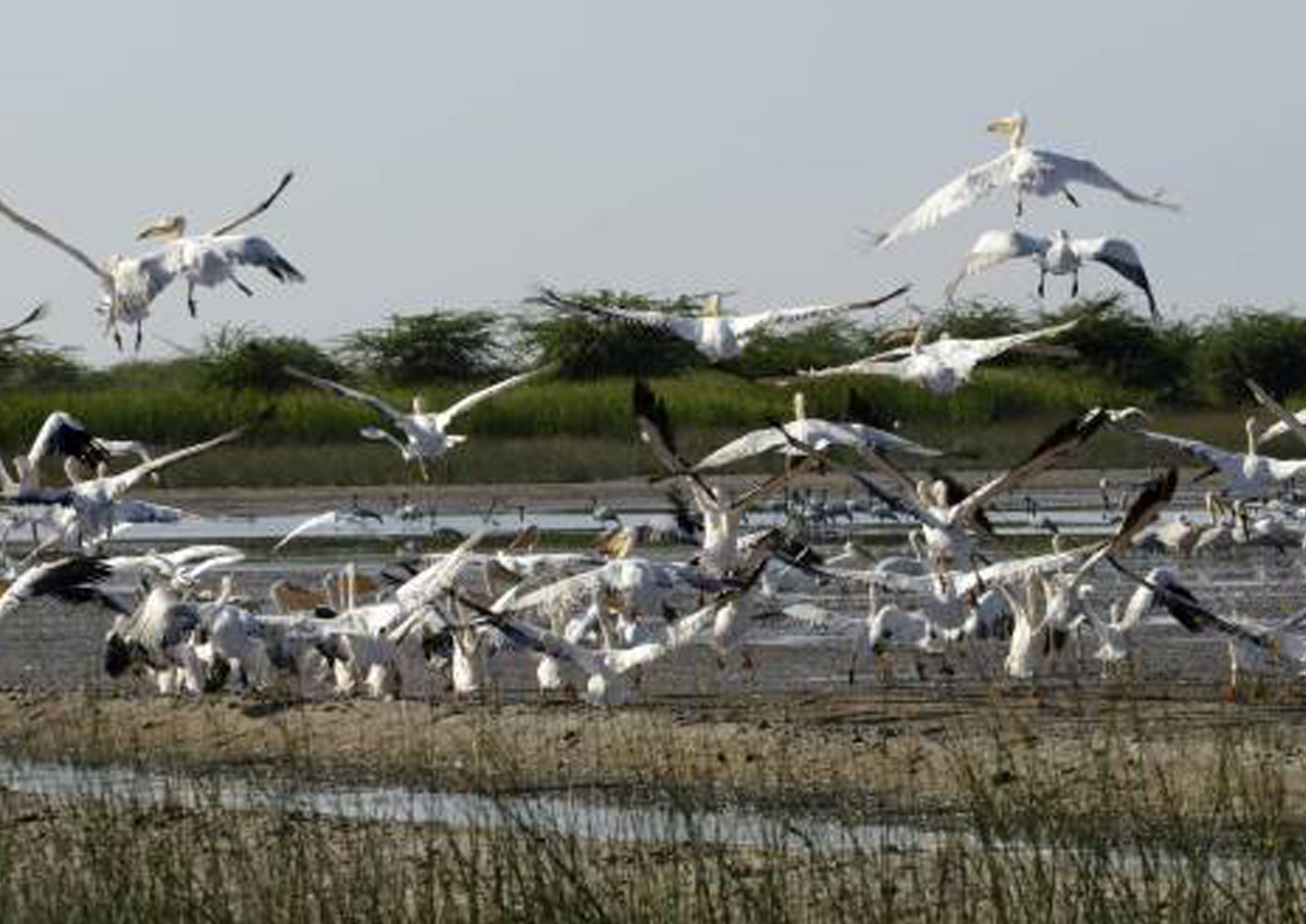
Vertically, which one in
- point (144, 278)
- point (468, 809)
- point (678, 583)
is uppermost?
point (144, 278)

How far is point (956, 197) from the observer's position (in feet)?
57.7

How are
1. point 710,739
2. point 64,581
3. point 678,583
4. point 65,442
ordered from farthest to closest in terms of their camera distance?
point 65,442 < point 678,583 < point 64,581 < point 710,739

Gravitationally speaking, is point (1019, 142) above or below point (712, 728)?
above

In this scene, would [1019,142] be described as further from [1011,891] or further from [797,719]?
[1011,891]

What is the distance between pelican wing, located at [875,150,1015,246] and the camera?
57.6 feet

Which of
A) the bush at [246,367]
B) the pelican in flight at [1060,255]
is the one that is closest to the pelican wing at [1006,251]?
the pelican in flight at [1060,255]

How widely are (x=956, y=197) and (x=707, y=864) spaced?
6.88 metres

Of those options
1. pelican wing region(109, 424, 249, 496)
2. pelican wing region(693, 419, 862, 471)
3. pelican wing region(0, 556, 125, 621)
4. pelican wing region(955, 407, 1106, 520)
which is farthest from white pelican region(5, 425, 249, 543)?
pelican wing region(955, 407, 1106, 520)

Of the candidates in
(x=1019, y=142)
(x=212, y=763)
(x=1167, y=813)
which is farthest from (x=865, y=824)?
(x=1019, y=142)

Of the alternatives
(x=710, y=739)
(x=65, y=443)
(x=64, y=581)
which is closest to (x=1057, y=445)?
(x=710, y=739)

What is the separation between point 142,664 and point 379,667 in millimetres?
1952

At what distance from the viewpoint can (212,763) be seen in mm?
15336

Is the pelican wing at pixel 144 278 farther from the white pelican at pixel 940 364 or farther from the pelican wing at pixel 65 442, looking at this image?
the white pelican at pixel 940 364

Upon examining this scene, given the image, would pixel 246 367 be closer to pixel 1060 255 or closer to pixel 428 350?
pixel 428 350
